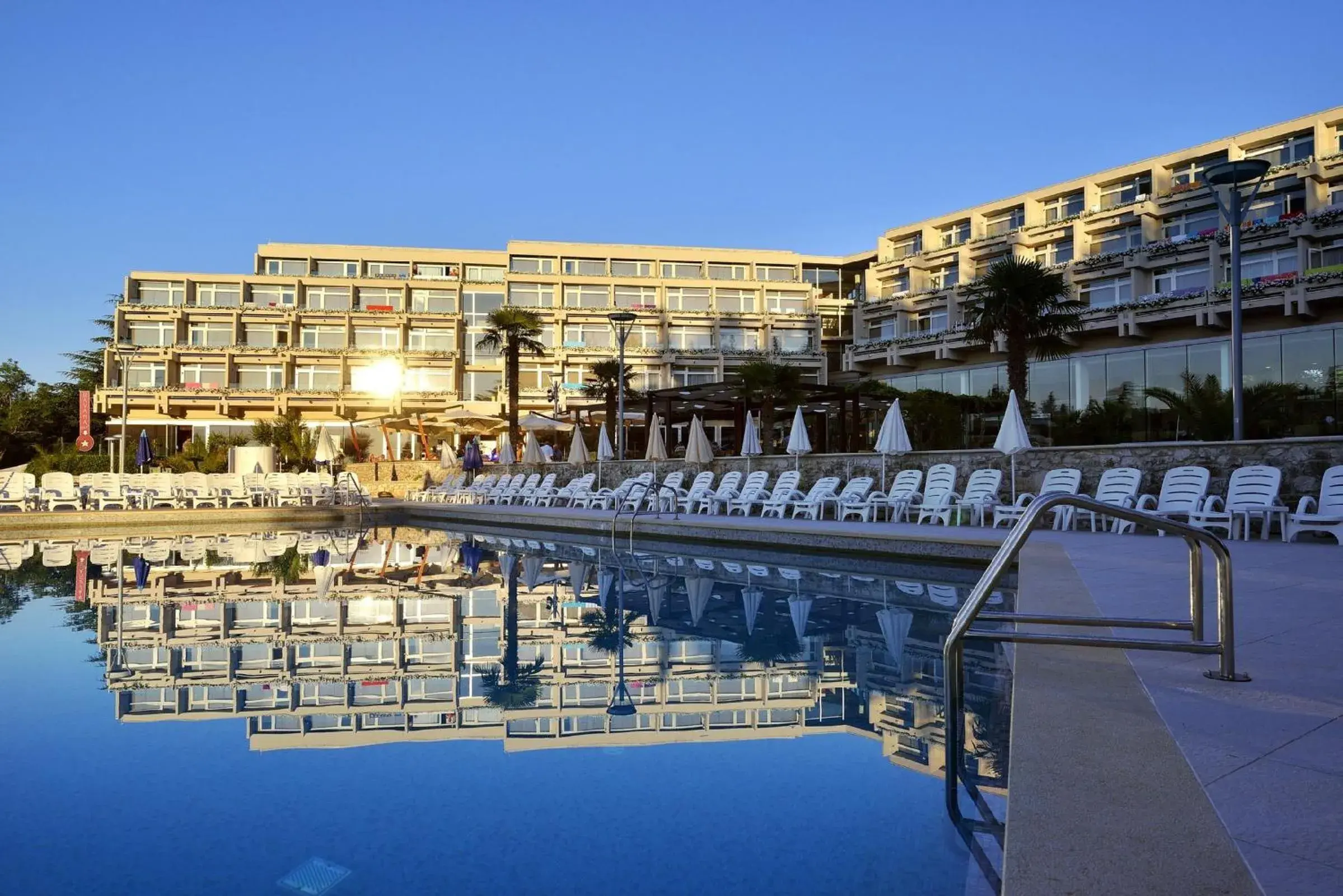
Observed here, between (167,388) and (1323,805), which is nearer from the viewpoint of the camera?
(1323,805)

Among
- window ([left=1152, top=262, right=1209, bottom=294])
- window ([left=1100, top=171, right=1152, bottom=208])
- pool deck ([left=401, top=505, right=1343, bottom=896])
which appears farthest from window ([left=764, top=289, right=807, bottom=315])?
pool deck ([left=401, top=505, right=1343, bottom=896])

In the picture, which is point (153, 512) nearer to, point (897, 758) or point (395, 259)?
point (897, 758)

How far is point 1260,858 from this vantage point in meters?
1.97

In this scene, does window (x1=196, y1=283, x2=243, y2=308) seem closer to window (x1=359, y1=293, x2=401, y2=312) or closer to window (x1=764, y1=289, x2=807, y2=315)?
window (x1=359, y1=293, x2=401, y2=312)

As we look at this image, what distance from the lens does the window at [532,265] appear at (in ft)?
193

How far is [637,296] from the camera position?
58.1 meters

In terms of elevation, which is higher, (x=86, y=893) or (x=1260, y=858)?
(x=1260, y=858)

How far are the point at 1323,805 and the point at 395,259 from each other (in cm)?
6026

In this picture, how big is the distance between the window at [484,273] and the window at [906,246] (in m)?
24.3


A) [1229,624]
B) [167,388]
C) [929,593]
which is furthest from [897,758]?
[167,388]

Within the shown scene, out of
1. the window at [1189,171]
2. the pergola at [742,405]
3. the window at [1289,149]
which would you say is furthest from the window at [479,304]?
the window at [1289,149]

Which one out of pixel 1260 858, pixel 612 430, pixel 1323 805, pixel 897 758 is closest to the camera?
pixel 1260 858

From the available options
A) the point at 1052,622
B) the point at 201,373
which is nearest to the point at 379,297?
the point at 201,373

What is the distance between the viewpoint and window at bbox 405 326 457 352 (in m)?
55.2
